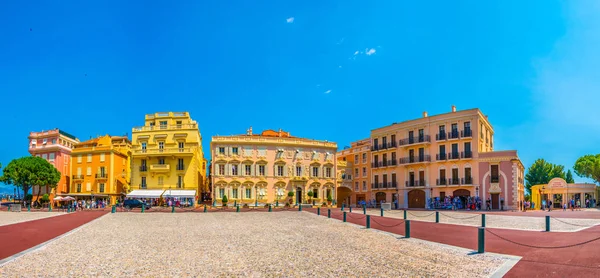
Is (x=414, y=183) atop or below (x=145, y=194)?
atop

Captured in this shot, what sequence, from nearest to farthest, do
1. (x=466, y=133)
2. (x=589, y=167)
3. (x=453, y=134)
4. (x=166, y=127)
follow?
1. (x=466, y=133)
2. (x=453, y=134)
3. (x=166, y=127)
4. (x=589, y=167)

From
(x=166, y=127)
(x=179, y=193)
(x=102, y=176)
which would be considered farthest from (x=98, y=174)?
(x=179, y=193)

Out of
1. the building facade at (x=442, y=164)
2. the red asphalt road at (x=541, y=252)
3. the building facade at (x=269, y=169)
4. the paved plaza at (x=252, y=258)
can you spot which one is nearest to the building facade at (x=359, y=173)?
the building facade at (x=442, y=164)

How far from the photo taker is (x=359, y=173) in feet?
203

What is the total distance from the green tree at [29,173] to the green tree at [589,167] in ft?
251

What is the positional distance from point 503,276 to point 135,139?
174 feet

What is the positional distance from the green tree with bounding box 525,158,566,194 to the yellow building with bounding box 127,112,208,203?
59.3 m

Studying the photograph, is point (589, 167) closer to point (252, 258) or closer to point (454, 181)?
point (454, 181)

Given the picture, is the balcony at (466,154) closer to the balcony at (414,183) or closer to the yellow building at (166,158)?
the balcony at (414,183)

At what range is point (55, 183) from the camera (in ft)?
183

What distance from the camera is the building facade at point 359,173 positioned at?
197ft

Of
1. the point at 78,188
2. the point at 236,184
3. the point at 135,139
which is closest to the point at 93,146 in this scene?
the point at 78,188

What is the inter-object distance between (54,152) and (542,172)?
7961 centimetres

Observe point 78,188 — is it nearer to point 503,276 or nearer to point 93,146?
point 93,146
